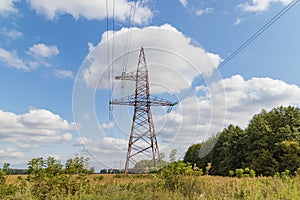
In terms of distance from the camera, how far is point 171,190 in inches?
336

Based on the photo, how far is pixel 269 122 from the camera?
39.2 meters

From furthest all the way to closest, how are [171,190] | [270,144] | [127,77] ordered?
[270,144]
[127,77]
[171,190]

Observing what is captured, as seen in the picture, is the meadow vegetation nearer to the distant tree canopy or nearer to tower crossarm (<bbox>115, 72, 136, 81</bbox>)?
tower crossarm (<bbox>115, 72, 136, 81</bbox>)

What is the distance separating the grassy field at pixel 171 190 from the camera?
715 centimetres

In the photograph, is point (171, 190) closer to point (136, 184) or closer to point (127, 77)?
point (136, 184)

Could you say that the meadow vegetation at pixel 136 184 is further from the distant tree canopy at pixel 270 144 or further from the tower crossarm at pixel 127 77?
the distant tree canopy at pixel 270 144

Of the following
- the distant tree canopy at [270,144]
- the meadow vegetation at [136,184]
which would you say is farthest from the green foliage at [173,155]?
the distant tree canopy at [270,144]

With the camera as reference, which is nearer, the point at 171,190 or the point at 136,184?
the point at 171,190

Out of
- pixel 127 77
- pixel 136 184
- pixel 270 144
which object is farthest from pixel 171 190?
pixel 270 144

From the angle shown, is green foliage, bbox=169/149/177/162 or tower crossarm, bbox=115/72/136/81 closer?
green foliage, bbox=169/149/177/162

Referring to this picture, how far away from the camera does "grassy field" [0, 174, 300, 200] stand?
7148mm

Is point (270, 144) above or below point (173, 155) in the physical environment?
above

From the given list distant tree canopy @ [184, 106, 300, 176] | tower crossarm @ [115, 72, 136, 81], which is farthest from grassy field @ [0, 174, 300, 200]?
distant tree canopy @ [184, 106, 300, 176]

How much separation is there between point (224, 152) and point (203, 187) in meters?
44.5
